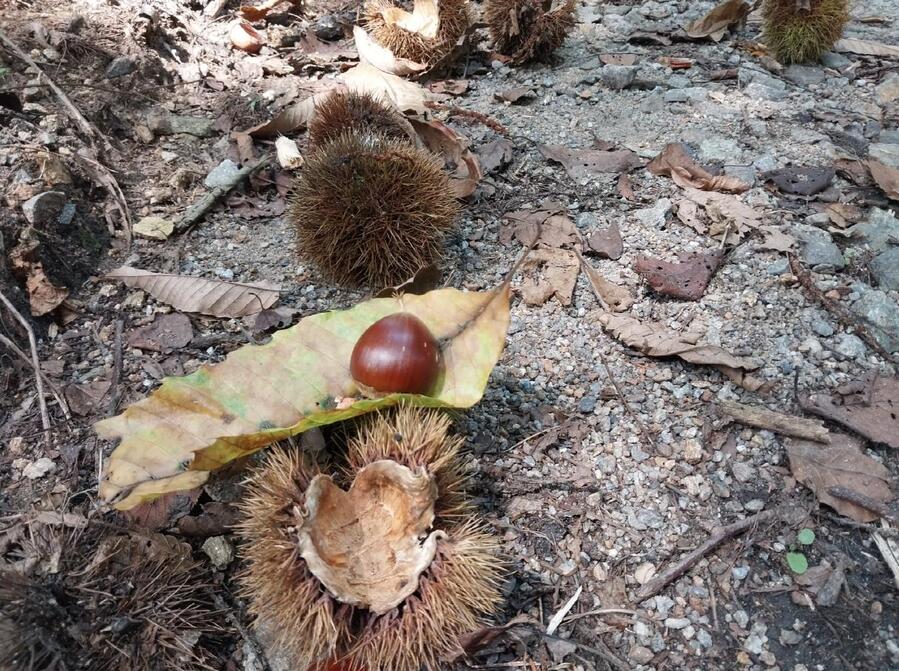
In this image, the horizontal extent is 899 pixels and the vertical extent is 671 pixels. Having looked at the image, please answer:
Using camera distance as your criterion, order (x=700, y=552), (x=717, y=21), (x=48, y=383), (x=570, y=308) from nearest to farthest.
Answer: (x=700, y=552) → (x=48, y=383) → (x=570, y=308) → (x=717, y=21)

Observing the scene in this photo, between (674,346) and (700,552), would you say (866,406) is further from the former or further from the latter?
(700,552)

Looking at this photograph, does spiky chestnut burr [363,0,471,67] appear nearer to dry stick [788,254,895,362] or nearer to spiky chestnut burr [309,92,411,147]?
spiky chestnut burr [309,92,411,147]

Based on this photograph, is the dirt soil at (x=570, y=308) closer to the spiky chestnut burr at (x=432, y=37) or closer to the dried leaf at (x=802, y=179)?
the dried leaf at (x=802, y=179)

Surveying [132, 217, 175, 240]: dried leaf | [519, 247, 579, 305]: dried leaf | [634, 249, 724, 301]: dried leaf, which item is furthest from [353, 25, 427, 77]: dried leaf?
[634, 249, 724, 301]: dried leaf

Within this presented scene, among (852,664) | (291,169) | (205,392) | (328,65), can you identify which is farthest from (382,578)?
(328,65)

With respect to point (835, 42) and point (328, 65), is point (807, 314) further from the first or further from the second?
point (328, 65)

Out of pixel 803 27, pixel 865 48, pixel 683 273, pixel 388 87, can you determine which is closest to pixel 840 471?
pixel 683 273

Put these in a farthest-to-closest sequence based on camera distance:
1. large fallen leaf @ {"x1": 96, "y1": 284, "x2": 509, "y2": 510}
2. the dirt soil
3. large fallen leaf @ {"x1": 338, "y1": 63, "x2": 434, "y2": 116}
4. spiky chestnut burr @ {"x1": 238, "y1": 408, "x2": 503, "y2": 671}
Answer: large fallen leaf @ {"x1": 338, "y1": 63, "x2": 434, "y2": 116}
the dirt soil
large fallen leaf @ {"x1": 96, "y1": 284, "x2": 509, "y2": 510}
spiky chestnut burr @ {"x1": 238, "y1": 408, "x2": 503, "y2": 671}
